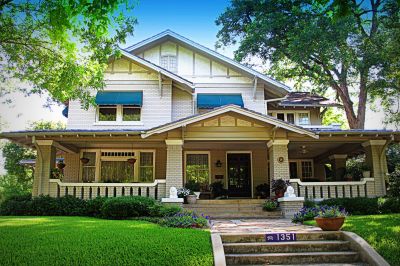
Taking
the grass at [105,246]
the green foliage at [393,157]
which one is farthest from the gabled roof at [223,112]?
the green foliage at [393,157]

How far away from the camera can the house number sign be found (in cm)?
893

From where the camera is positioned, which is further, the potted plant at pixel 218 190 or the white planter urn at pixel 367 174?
the potted plant at pixel 218 190

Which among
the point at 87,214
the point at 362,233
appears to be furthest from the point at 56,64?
the point at 362,233

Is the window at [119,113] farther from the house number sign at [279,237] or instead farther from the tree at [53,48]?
the house number sign at [279,237]

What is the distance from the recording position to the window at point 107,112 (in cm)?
1938

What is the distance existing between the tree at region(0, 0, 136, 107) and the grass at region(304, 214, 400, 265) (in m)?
10.5

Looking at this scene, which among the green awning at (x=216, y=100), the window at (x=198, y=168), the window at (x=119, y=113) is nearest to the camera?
the window at (x=119, y=113)

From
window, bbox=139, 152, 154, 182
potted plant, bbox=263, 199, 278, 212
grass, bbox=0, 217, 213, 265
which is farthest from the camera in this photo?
window, bbox=139, 152, 154, 182

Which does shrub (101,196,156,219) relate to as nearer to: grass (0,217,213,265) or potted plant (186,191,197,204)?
potted plant (186,191,197,204)

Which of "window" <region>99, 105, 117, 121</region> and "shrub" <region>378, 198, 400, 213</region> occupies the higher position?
"window" <region>99, 105, 117, 121</region>

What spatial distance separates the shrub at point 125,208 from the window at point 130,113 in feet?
21.5

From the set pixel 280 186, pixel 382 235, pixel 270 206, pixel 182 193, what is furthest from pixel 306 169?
pixel 382 235

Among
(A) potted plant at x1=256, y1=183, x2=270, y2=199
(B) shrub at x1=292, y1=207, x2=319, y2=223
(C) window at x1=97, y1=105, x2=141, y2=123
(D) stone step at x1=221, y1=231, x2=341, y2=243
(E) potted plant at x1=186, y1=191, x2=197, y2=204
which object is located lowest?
(D) stone step at x1=221, y1=231, x2=341, y2=243

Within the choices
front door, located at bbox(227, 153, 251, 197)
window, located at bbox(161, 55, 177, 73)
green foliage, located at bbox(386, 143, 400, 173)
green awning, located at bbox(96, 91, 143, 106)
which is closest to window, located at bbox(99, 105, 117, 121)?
green awning, located at bbox(96, 91, 143, 106)
